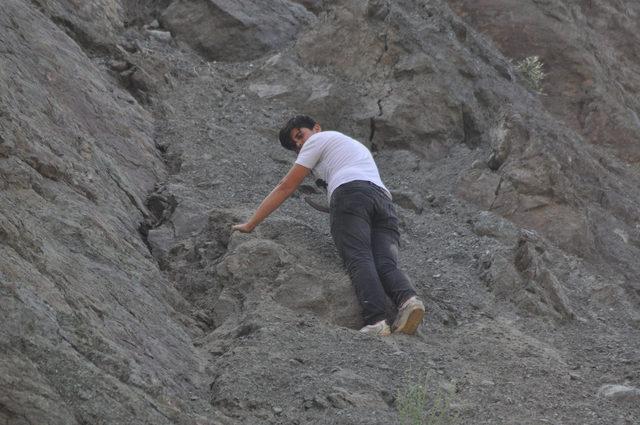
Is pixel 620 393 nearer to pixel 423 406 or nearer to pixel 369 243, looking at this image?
pixel 423 406

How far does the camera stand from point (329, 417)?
16.8 ft

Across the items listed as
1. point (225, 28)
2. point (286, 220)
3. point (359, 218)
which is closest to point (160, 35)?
point (225, 28)

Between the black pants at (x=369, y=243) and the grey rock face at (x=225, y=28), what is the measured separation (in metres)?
5.10

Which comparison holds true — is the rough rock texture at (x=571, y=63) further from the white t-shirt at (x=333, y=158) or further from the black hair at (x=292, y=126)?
the white t-shirt at (x=333, y=158)

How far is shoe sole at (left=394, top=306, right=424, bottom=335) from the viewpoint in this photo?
6504 millimetres

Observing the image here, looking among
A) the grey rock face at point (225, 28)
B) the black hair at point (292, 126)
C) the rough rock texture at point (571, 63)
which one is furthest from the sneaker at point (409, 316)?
the rough rock texture at point (571, 63)

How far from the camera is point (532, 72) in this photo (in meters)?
14.0

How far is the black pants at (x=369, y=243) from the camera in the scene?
6.61 meters

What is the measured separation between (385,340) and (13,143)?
2.61m

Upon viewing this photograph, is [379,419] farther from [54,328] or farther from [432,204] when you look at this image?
[432,204]

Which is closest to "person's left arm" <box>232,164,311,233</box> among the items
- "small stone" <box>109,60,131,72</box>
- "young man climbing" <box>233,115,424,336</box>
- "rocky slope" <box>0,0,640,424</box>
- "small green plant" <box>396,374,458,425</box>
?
"young man climbing" <box>233,115,424,336</box>

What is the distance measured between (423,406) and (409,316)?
1.28 m

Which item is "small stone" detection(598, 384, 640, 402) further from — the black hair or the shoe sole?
the black hair

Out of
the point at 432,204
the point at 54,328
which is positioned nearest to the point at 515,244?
the point at 432,204
